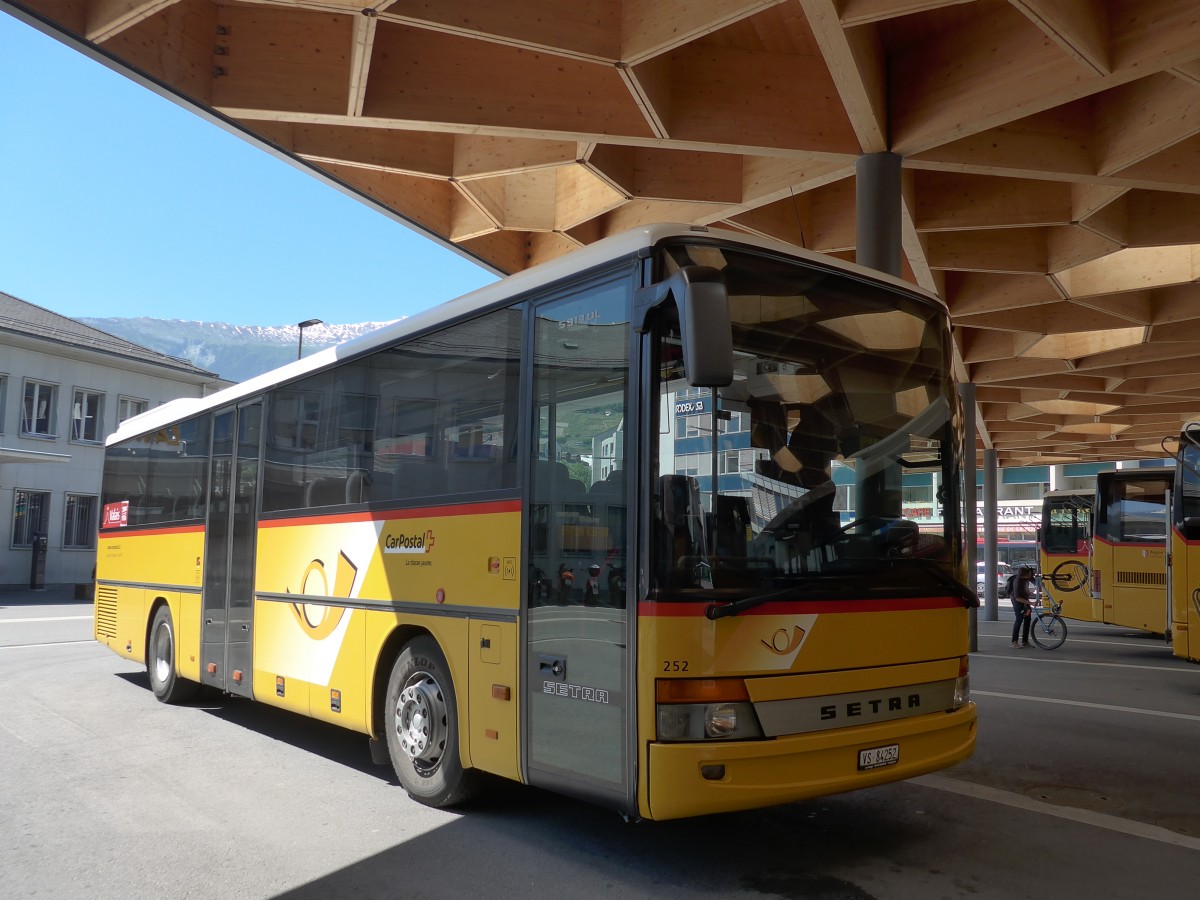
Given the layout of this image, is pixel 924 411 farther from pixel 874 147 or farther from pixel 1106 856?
pixel 874 147

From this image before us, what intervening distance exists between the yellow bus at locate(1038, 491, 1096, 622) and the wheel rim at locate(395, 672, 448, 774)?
21.0m

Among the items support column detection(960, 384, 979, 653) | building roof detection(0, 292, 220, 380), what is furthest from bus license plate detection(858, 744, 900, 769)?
building roof detection(0, 292, 220, 380)

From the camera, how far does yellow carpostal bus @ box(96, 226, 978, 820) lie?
4.83 meters

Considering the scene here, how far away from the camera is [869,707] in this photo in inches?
207

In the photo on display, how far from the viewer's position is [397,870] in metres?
5.21

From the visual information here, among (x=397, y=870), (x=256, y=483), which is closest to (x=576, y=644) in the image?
→ (x=397, y=870)

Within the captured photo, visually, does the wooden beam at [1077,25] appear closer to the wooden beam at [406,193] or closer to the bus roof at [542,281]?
the bus roof at [542,281]

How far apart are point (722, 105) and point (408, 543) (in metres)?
5.49

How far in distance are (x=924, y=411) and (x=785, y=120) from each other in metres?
4.93

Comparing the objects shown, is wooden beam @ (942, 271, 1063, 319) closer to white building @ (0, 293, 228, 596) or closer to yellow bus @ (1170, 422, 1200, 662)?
yellow bus @ (1170, 422, 1200, 662)

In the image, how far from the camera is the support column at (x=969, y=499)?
246 inches

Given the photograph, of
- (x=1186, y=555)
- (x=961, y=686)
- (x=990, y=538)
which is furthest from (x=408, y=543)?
(x=990, y=538)

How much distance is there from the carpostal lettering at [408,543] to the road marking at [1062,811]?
142 inches

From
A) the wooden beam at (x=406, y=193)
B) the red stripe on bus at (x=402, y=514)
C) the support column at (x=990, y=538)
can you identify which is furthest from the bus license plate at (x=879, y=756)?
the support column at (x=990, y=538)
